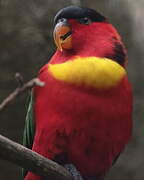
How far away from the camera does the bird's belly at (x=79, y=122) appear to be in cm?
201

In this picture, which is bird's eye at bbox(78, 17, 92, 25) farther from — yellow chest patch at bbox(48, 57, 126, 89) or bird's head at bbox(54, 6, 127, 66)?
yellow chest patch at bbox(48, 57, 126, 89)

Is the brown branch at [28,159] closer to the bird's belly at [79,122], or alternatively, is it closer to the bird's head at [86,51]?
the bird's belly at [79,122]

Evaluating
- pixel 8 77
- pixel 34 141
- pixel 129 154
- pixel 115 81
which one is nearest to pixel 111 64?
pixel 115 81

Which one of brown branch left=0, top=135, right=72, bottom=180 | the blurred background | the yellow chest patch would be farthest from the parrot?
the blurred background

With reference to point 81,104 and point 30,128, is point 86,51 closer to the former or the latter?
point 81,104

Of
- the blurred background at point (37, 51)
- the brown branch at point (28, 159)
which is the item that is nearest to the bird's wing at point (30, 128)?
the brown branch at point (28, 159)

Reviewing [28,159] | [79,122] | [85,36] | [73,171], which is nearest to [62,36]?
[85,36]

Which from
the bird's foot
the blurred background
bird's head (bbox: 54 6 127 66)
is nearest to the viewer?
the bird's foot

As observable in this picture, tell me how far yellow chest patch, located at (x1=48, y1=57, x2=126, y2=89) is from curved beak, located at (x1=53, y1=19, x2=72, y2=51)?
0.13 meters

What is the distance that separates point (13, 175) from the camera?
143 inches

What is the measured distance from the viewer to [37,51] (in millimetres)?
3715

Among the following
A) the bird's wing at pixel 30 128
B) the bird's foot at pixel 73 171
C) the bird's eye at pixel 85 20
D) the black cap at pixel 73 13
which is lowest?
the bird's foot at pixel 73 171

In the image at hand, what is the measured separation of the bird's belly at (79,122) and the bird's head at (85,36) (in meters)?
0.20

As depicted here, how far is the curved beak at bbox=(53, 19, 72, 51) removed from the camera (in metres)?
2.19
